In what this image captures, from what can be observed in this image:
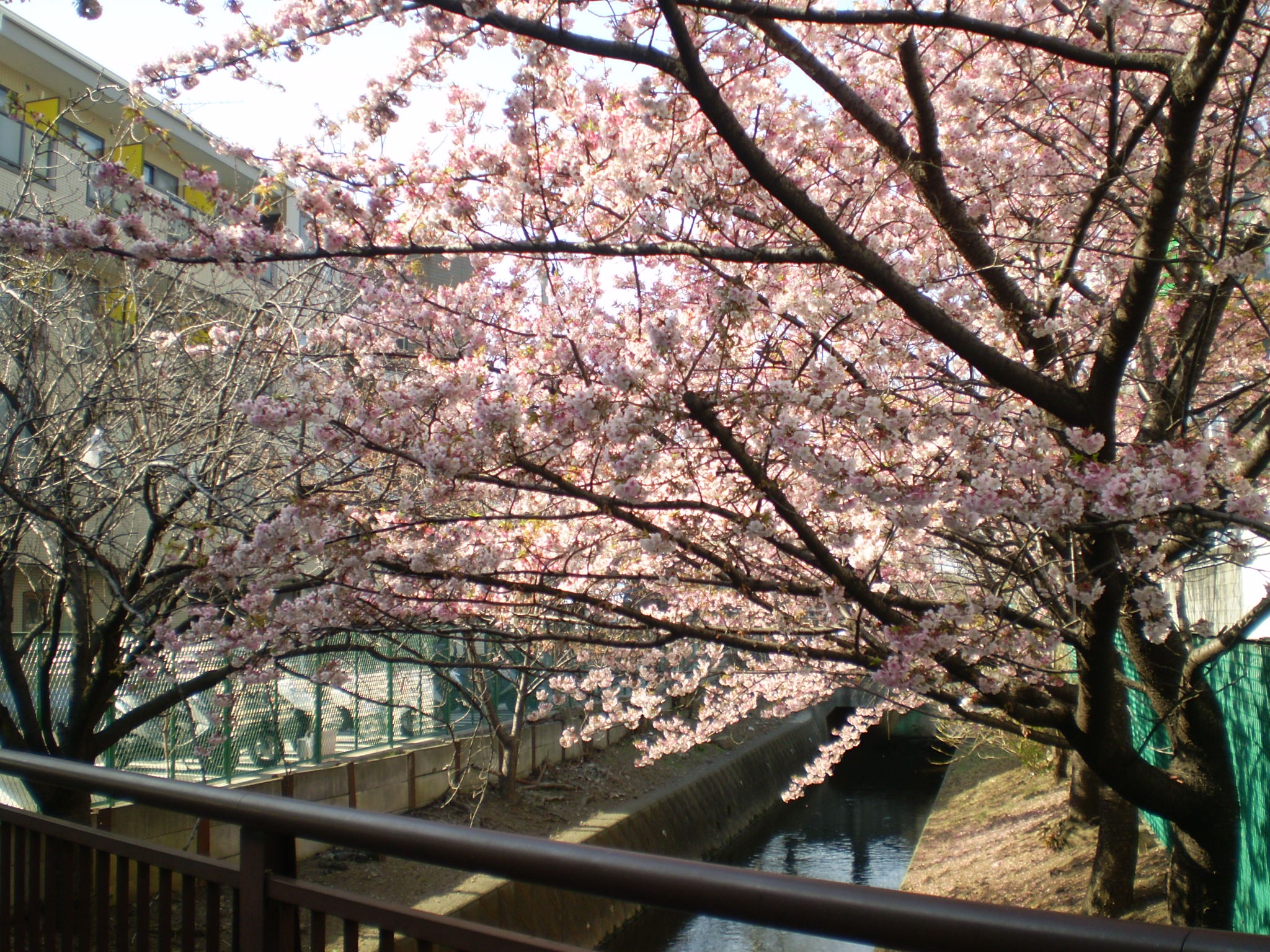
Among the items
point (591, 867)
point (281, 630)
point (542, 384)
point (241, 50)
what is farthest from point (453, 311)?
point (591, 867)

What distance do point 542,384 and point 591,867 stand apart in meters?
3.35

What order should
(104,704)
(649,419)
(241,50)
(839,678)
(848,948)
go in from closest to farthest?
(649,419)
(241,50)
(104,704)
(839,678)
(848,948)

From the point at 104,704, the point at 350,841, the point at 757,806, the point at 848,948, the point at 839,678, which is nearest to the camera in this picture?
the point at 350,841

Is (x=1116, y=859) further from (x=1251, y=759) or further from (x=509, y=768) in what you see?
(x=509, y=768)

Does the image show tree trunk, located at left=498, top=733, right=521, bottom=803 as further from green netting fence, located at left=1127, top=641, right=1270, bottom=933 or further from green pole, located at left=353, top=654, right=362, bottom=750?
green netting fence, located at left=1127, top=641, right=1270, bottom=933

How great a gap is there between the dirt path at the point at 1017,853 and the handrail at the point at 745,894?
21.5ft

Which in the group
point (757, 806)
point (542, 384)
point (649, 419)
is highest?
point (542, 384)

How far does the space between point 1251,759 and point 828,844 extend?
11.7 meters

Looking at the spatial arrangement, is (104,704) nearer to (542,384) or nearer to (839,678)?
(542,384)

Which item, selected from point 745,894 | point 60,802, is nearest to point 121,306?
point 60,802

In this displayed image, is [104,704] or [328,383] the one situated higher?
[328,383]

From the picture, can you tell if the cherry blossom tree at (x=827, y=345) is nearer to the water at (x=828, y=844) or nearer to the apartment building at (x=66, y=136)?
the apartment building at (x=66, y=136)

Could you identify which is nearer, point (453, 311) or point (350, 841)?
point (350, 841)

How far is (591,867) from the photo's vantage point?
55.5 inches
